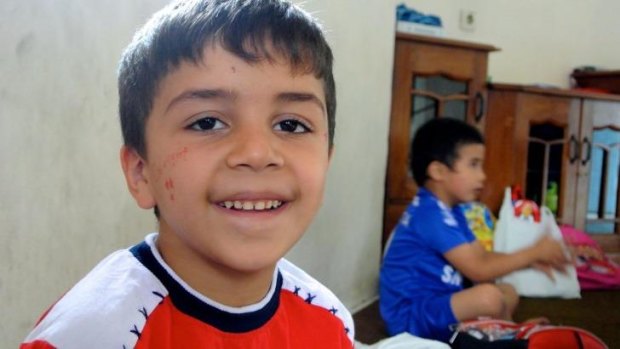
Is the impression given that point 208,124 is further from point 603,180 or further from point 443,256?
point 603,180

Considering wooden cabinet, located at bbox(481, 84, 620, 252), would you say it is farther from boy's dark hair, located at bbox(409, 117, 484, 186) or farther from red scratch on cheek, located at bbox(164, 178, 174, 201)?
red scratch on cheek, located at bbox(164, 178, 174, 201)

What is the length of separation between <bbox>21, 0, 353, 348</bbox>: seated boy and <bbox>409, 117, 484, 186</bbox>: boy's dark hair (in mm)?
1333

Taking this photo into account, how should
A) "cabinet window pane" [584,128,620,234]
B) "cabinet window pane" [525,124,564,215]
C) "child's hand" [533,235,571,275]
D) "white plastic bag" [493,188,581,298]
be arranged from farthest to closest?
"cabinet window pane" [584,128,620,234]
"cabinet window pane" [525,124,564,215]
"white plastic bag" [493,188,581,298]
"child's hand" [533,235,571,275]

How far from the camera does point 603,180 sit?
3131 mm

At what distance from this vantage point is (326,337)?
2.67 ft

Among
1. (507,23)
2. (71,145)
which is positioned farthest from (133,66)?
(507,23)

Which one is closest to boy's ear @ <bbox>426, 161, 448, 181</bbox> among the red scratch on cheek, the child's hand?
the child's hand

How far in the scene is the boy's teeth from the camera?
655mm

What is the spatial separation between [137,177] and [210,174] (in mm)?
149

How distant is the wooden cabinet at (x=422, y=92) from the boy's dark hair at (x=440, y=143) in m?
0.35

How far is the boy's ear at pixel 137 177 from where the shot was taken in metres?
0.73

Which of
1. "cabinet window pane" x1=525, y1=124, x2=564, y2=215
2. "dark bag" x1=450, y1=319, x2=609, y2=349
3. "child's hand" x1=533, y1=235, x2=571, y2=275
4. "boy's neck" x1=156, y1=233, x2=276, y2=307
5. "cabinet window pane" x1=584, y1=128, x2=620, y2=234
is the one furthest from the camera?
"cabinet window pane" x1=584, y1=128, x2=620, y2=234

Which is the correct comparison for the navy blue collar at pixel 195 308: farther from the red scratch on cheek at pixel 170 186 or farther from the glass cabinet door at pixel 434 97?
the glass cabinet door at pixel 434 97

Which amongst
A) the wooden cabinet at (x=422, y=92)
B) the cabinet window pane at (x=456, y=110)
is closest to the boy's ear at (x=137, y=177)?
the wooden cabinet at (x=422, y=92)
